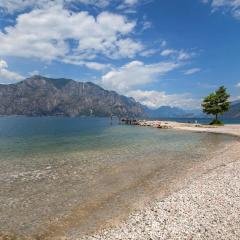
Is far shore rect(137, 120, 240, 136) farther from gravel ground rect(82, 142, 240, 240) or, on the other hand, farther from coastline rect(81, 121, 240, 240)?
gravel ground rect(82, 142, 240, 240)

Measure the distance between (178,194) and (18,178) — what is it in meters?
16.8

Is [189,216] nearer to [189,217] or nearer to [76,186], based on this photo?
[189,217]

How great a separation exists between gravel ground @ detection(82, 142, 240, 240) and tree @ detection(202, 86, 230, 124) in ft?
319

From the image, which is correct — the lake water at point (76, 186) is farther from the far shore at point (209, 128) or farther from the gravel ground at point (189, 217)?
the far shore at point (209, 128)

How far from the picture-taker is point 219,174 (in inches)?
1166

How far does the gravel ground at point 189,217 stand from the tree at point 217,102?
97220 mm

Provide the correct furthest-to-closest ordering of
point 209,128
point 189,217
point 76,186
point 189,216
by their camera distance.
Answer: point 209,128, point 76,186, point 189,216, point 189,217

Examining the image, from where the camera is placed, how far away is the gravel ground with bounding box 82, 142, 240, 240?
15.8 m

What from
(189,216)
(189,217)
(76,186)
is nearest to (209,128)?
(76,186)

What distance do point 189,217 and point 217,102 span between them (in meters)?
108

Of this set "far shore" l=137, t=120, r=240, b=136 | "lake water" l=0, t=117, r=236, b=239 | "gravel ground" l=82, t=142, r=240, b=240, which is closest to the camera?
"gravel ground" l=82, t=142, r=240, b=240

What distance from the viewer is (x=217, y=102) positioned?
392ft

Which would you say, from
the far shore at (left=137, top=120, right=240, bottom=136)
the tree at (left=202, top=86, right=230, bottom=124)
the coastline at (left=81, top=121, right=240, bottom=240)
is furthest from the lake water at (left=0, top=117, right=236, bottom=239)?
the tree at (left=202, top=86, right=230, bottom=124)

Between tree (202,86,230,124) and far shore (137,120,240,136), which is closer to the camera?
far shore (137,120,240,136)
